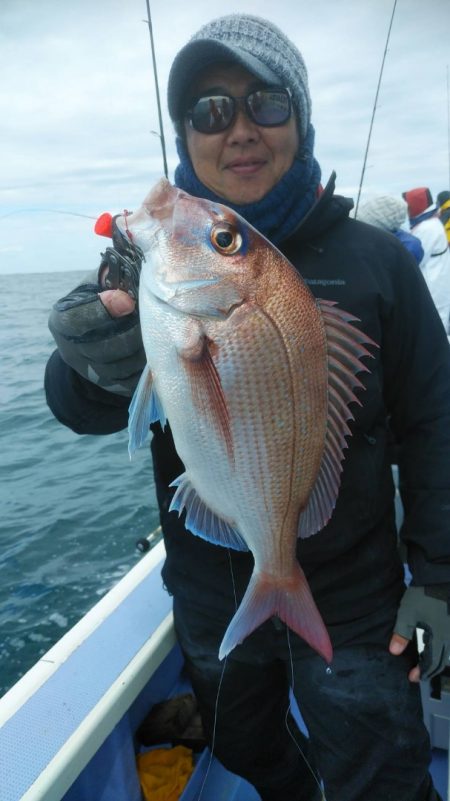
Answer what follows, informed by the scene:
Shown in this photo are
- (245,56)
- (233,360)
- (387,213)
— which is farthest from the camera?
(387,213)

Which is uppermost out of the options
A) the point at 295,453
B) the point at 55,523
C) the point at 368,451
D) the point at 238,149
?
the point at 238,149

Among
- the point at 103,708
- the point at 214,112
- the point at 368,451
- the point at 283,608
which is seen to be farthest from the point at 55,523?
the point at 214,112

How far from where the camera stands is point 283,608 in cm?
137

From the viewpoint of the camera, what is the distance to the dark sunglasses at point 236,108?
1.60 meters

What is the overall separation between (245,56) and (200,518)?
4.05 feet

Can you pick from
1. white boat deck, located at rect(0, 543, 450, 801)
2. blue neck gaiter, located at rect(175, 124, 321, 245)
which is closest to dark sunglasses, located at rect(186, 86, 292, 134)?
blue neck gaiter, located at rect(175, 124, 321, 245)

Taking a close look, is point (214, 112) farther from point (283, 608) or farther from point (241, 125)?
point (283, 608)

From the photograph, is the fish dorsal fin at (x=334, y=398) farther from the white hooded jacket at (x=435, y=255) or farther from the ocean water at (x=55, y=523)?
the white hooded jacket at (x=435, y=255)

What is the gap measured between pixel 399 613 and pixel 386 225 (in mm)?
3496

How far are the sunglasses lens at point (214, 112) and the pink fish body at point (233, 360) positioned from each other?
1.66 ft

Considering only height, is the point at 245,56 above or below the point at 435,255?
above

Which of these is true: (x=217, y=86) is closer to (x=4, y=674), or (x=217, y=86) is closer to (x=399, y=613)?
(x=399, y=613)

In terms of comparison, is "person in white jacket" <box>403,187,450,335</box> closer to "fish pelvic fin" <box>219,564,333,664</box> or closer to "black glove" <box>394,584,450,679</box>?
"black glove" <box>394,584,450,679</box>

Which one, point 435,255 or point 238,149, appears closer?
point 238,149
